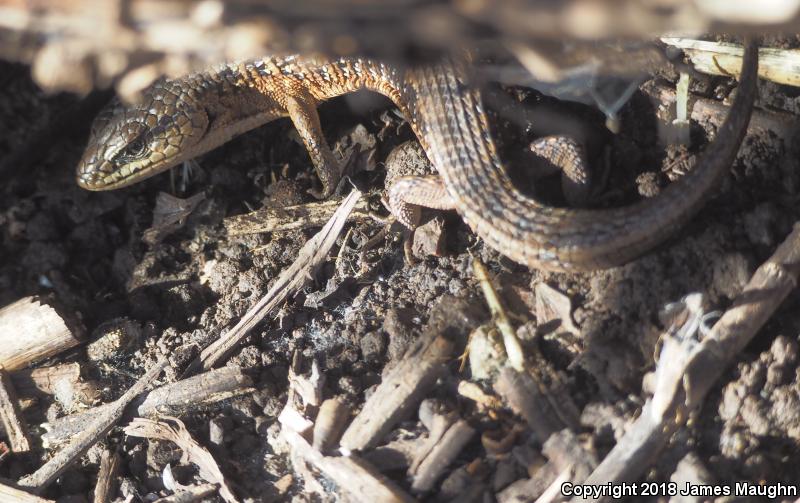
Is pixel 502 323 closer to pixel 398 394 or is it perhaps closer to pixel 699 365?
pixel 398 394

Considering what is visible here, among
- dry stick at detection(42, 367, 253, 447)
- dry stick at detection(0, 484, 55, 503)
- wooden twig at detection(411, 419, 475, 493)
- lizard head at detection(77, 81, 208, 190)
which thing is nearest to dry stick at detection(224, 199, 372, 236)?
lizard head at detection(77, 81, 208, 190)

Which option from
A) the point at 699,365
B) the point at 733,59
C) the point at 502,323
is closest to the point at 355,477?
the point at 502,323

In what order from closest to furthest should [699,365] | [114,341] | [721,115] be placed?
[699,365] < [721,115] < [114,341]

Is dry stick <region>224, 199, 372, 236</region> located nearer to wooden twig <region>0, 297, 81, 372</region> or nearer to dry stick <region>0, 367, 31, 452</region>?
wooden twig <region>0, 297, 81, 372</region>

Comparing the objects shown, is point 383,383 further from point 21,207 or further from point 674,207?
point 21,207

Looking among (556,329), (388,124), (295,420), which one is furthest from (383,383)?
(388,124)

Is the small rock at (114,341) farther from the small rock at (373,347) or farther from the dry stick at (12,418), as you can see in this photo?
the small rock at (373,347)

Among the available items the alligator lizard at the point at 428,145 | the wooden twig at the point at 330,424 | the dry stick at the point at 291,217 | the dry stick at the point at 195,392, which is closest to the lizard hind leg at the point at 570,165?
the alligator lizard at the point at 428,145
